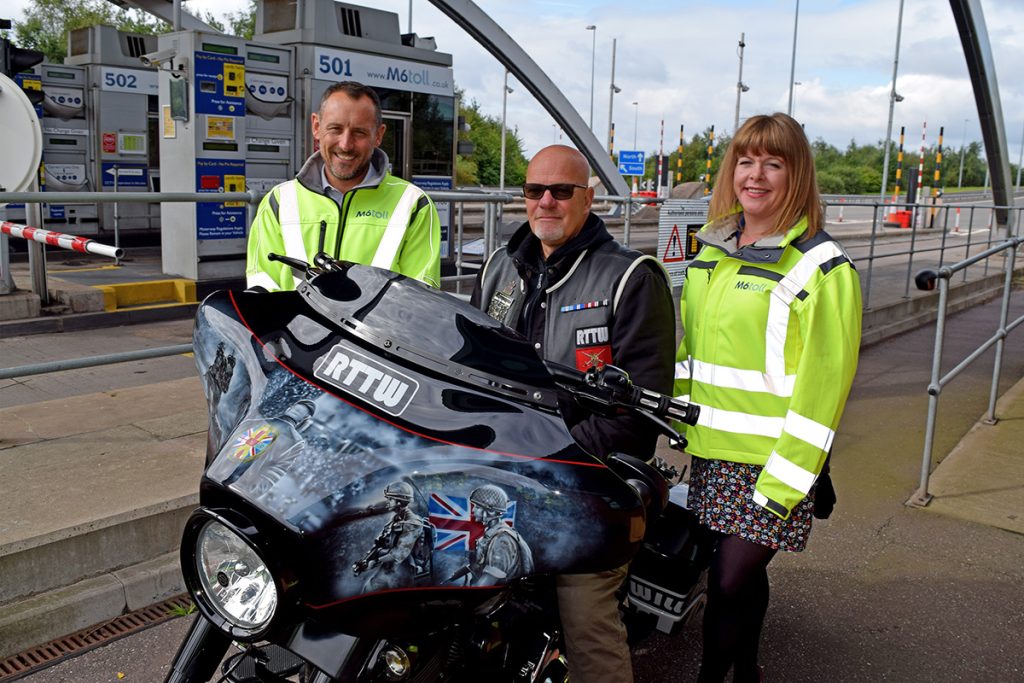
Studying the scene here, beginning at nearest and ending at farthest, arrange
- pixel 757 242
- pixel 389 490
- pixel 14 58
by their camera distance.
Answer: pixel 389 490
pixel 757 242
pixel 14 58

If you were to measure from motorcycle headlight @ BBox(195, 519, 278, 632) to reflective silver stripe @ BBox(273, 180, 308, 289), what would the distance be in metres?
1.66

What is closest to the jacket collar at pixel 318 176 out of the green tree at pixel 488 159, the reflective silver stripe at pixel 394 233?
the reflective silver stripe at pixel 394 233

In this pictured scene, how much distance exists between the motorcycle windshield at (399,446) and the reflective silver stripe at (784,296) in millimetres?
1001

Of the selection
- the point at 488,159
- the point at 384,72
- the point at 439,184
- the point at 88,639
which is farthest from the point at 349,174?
the point at 488,159

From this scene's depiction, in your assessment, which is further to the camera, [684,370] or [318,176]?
[318,176]

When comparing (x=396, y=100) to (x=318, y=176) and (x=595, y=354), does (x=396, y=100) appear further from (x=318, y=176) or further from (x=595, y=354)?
(x=595, y=354)

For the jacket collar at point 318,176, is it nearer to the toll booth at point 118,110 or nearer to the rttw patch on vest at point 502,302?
the rttw patch on vest at point 502,302

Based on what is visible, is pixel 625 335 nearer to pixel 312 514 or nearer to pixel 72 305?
pixel 312 514

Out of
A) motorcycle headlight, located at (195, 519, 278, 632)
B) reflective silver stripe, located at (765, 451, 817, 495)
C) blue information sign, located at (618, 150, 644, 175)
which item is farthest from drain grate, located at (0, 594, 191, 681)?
→ blue information sign, located at (618, 150, 644, 175)

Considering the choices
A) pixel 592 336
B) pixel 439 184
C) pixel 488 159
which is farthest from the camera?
pixel 488 159

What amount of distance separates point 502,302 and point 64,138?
51.2 feet

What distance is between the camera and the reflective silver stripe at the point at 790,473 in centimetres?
246

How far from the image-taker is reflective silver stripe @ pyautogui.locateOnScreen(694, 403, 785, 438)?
261 centimetres

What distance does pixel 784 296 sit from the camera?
8.38ft
